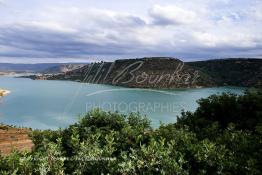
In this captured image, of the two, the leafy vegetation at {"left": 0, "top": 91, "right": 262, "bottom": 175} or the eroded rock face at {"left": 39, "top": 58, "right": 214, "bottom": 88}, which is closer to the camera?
the leafy vegetation at {"left": 0, "top": 91, "right": 262, "bottom": 175}

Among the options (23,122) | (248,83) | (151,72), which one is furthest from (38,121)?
(248,83)

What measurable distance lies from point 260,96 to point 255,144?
29.3 ft

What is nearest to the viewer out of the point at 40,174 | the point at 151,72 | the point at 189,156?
the point at 40,174

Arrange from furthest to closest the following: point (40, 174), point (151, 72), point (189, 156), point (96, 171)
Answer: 1. point (151, 72)
2. point (189, 156)
3. point (96, 171)
4. point (40, 174)

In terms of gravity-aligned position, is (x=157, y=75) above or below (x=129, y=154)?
below

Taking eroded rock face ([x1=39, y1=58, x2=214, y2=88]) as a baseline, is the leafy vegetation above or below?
above

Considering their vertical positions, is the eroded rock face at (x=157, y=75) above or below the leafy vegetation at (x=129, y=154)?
below

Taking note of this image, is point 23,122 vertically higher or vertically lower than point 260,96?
lower

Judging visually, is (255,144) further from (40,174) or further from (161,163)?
(40,174)

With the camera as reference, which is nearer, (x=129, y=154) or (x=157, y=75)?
(x=129, y=154)

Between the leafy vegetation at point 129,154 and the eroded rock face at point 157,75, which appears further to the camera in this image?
the eroded rock face at point 157,75

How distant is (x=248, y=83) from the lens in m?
195

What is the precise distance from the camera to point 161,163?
855 centimetres

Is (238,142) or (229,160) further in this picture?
(238,142)
